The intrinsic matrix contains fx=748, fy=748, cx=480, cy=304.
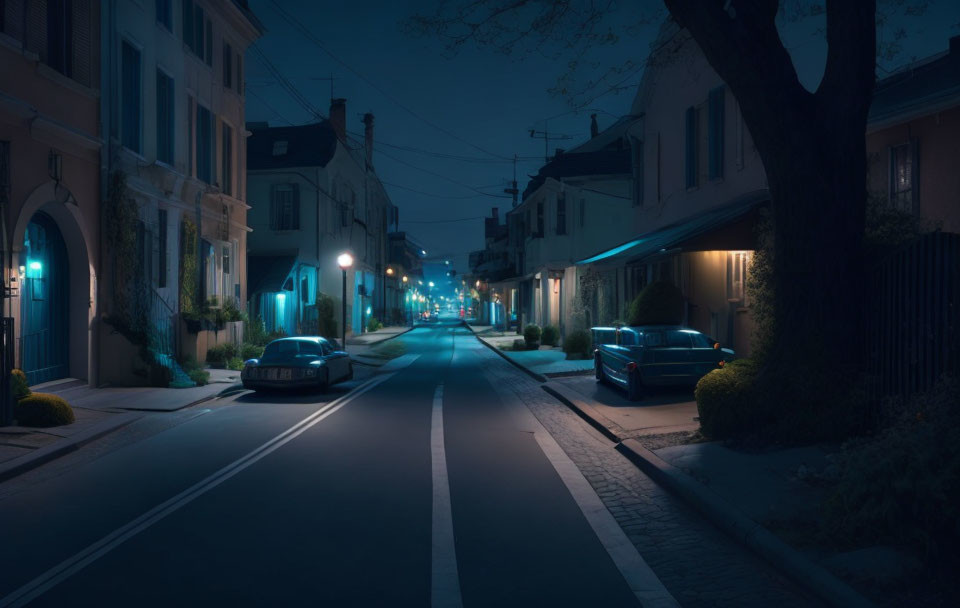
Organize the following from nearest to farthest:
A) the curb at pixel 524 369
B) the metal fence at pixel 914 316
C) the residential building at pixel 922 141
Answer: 1. the metal fence at pixel 914 316
2. the residential building at pixel 922 141
3. the curb at pixel 524 369

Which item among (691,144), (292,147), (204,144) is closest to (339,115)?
(292,147)

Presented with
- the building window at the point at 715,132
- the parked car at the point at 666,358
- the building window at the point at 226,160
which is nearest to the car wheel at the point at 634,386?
the parked car at the point at 666,358

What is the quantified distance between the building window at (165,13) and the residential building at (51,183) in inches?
141

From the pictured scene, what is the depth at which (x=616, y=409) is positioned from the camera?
12.7 metres

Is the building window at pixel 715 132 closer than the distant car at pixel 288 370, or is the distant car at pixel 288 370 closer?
the distant car at pixel 288 370

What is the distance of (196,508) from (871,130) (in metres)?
12.0

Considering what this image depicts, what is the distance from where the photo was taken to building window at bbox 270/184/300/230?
35.3 m

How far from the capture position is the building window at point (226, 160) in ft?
80.3

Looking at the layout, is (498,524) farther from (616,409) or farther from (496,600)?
(616,409)

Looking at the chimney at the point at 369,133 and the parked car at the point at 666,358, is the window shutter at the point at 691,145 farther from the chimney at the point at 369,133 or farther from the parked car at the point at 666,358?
the chimney at the point at 369,133

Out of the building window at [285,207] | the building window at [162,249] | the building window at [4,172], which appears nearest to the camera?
the building window at [4,172]

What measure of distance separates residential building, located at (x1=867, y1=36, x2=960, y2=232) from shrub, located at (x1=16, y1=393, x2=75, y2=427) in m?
12.2

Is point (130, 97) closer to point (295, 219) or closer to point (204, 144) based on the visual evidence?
point (204, 144)

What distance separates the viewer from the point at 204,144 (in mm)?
22766
